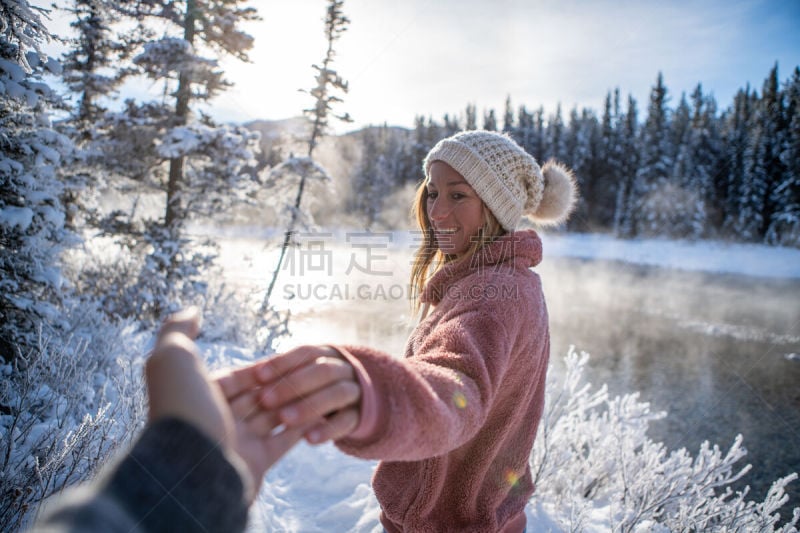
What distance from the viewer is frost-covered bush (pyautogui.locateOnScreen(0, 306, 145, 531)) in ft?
7.18

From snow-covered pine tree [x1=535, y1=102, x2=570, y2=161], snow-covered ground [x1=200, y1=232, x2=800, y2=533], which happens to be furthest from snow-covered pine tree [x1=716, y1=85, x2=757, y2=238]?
snow-covered ground [x1=200, y1=232, x2=800, y2=533]

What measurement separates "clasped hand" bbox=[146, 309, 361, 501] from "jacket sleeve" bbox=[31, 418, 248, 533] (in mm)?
35

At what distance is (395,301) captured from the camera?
62.3 feet

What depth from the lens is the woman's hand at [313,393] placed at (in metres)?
0.70

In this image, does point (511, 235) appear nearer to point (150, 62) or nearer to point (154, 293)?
point (154, 293)

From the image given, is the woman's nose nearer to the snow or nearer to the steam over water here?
the snow

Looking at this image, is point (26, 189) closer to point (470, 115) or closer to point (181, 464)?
point (181, 464)

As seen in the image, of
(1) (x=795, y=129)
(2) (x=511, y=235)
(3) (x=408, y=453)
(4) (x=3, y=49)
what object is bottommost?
(3) (x=408, y=453)

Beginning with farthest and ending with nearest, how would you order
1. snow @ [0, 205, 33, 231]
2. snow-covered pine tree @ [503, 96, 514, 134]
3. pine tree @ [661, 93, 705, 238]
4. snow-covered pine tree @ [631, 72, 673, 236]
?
snow-covered pine tree @ [503, 96, 514, 134], snow-covered pine tree @ [631, 72, 673, 236], pine tree @ [661, 93, 705, 238], snow @ [0, 205, 33, 231]

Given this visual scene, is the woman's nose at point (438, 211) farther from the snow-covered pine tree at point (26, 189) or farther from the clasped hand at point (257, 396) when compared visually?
the snow-covered pine tree at point (26, 189)

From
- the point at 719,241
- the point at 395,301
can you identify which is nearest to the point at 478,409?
the point at 395,301

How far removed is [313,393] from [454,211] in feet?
3.87

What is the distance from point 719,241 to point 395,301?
32441 mm

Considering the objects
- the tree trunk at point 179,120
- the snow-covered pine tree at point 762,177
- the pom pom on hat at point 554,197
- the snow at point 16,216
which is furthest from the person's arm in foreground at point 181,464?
the snow-covered pine tree at point 762,177
